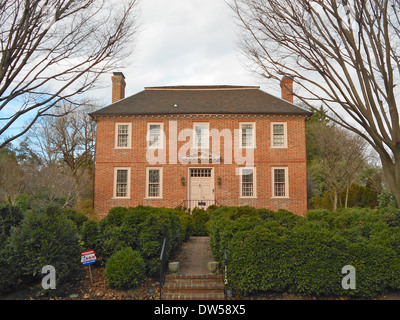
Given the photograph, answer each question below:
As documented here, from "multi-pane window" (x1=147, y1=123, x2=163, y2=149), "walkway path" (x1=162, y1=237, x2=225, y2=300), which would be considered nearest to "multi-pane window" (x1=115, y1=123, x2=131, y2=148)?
"multi-pane window" (x1=147, y1=123, x2=163, y2=149)

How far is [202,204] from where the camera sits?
17.9 m

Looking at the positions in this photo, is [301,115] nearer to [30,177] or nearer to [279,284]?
[279,284]

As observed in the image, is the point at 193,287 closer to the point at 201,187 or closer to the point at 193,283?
the point at 193,283

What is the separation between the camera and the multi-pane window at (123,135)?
61.6 feet

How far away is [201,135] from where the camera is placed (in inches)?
730

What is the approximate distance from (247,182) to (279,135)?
3.29 metres

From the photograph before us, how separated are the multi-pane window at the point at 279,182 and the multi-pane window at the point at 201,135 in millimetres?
4180

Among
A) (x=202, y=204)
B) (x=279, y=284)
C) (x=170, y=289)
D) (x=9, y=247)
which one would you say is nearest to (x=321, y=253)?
(x=279, y=284)

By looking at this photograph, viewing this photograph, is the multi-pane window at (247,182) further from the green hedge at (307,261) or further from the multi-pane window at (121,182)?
the green hedge at (307,261)

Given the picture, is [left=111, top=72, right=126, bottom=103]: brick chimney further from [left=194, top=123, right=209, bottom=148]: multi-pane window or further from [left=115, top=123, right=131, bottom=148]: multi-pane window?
[left=194, top=123, right=209, bottom=148]: multi-pane window

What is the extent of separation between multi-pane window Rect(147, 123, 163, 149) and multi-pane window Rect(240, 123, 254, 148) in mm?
4626

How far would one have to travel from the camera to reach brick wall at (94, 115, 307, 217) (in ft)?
59.3

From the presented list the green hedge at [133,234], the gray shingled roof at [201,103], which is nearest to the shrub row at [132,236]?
the green hedge at [133,234]
